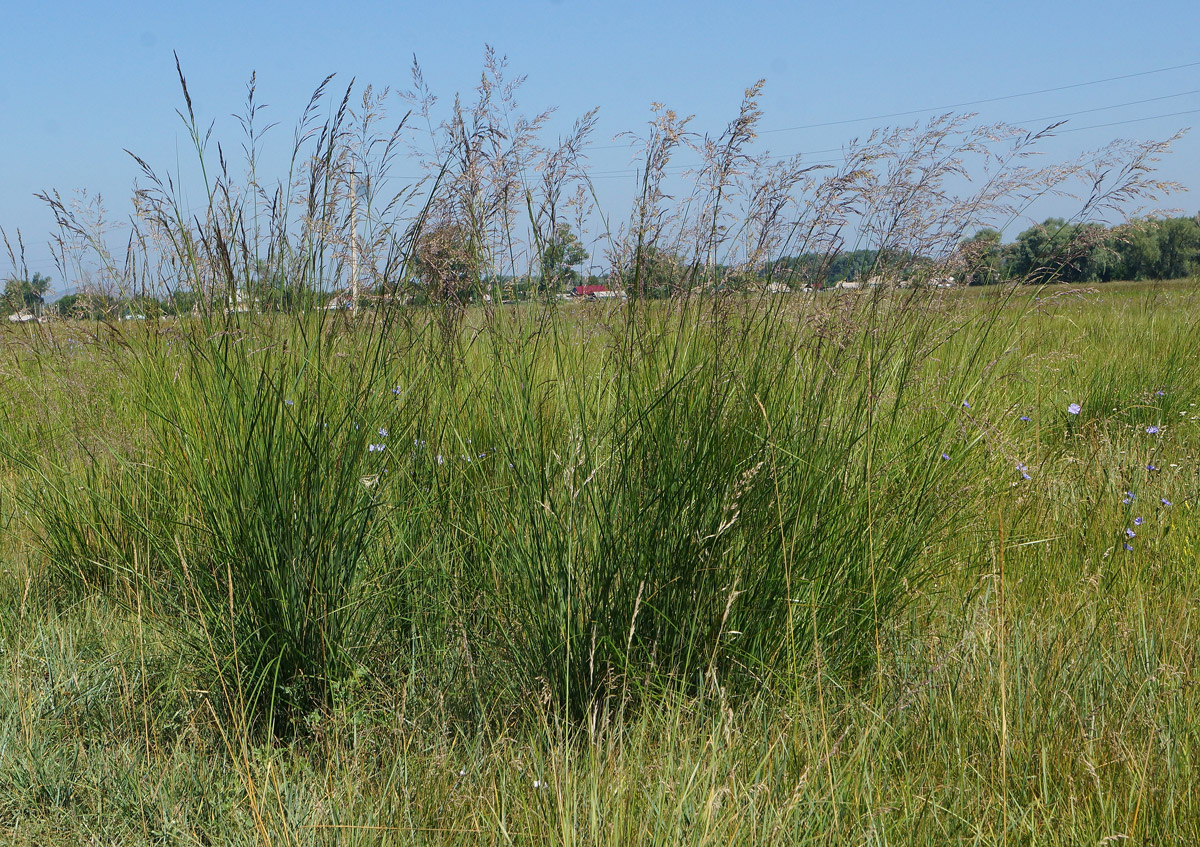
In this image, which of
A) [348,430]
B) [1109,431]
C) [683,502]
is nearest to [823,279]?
[683,502]

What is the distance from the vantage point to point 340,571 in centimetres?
191

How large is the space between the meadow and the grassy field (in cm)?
1

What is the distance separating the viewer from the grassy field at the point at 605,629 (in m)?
1.43

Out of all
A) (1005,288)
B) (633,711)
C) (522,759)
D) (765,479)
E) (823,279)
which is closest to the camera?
(522,759)

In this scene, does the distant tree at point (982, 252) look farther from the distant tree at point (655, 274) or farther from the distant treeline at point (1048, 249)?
the distant tree at point (655, 274)

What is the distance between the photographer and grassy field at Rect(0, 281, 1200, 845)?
1.43 m

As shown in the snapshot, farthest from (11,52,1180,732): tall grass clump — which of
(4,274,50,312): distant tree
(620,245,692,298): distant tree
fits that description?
(4,274,50,312): distant tree

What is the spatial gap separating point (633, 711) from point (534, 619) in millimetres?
290

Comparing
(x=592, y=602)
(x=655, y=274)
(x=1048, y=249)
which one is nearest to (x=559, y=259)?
(x=655, y=274)

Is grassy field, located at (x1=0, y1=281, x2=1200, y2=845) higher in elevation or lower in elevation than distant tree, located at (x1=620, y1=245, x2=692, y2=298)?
lower

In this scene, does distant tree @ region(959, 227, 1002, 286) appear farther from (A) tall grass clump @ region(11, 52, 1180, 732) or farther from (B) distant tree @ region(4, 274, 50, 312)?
(B) distant tree @ region(4, 274, 50, 312)

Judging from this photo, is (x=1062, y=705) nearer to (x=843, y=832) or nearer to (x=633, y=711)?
(x=843, y=832)

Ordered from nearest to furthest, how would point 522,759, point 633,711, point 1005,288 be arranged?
point 522,759 → point 633,711 → point 1005,288

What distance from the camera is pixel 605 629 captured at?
1728 millimetres
